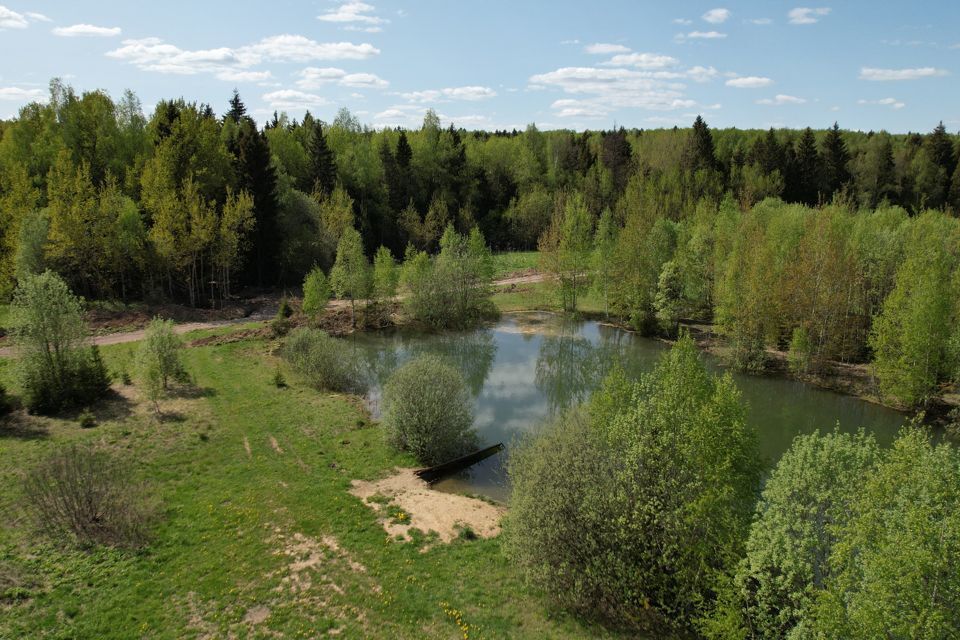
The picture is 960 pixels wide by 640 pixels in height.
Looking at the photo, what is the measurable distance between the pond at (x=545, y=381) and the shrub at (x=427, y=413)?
1.57 meters

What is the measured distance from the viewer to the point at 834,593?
11844 mm

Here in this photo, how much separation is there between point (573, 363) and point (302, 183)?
47458 mm

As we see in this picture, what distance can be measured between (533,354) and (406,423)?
2042 centimetres

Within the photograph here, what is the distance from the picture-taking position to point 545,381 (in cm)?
3928

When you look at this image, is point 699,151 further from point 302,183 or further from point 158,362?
point 158,362

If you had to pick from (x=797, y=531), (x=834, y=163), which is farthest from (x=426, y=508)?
(x=834, y=163)

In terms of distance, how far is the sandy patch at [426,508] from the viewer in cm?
2075

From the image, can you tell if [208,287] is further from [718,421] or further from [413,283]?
[718,421]

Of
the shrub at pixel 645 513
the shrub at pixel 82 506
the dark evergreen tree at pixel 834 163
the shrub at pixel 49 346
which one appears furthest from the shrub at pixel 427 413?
the dark evergreen tree at pixel 834 163

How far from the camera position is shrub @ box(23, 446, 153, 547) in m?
17.8

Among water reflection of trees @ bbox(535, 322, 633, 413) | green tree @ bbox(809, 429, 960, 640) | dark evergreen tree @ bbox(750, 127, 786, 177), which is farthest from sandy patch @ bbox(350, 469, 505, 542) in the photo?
dark evergreen tree @ bbox(750, 127, 786, 177)

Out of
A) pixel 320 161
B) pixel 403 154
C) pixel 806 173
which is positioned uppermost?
pixel 403 154

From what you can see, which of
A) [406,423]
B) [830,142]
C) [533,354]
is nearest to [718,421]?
[406,423]

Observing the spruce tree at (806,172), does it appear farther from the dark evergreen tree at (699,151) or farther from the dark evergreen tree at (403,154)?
the dark evergreen tree at (403,154)
